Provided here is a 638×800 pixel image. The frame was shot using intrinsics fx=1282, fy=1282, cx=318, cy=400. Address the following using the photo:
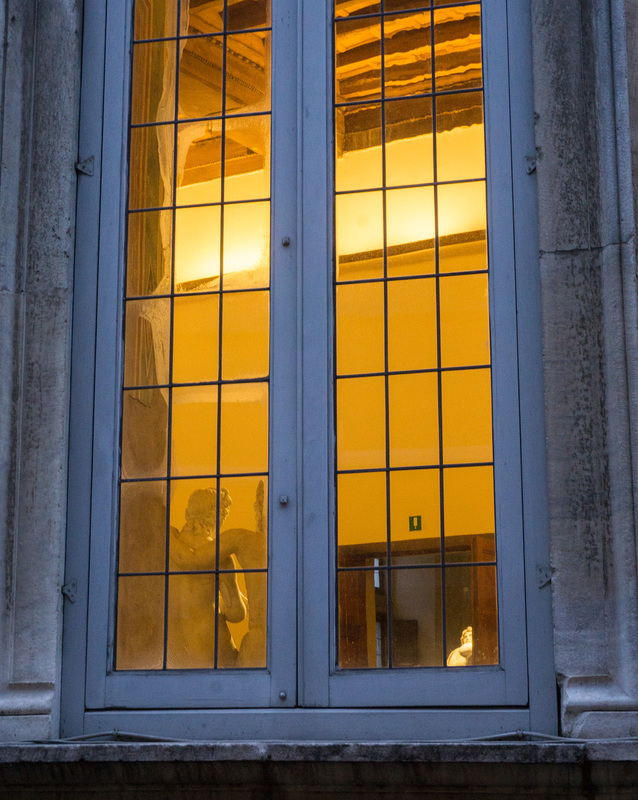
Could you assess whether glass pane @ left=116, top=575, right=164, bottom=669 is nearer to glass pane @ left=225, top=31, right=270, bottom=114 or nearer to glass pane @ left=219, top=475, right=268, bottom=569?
glass pane @ left=219, top=475, right=268, bottom=569

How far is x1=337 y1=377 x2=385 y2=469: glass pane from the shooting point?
4.31m

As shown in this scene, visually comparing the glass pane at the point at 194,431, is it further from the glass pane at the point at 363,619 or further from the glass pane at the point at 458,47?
the glass pane at the point at 458,47

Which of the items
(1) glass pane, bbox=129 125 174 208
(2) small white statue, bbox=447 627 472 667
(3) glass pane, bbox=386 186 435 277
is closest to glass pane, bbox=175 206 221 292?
(1) glass pane, bbox=129 125 174 208

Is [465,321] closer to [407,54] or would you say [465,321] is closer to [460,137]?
[460,137]

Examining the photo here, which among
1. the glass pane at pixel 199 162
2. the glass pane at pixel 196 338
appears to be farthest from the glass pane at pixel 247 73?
the glass pane at pixel 196 338

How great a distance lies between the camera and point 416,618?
4141mm

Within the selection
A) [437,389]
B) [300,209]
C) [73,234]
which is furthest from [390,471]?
[73,234]

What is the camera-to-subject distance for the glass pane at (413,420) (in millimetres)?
4273

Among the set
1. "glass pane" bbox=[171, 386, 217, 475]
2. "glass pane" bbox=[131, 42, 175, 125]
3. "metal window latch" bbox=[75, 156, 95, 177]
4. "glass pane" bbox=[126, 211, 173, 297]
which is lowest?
"glass pane" bbox=[171, 386, 217, 475]

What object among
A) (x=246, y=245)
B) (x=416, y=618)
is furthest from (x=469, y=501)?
(x=246, y=245)

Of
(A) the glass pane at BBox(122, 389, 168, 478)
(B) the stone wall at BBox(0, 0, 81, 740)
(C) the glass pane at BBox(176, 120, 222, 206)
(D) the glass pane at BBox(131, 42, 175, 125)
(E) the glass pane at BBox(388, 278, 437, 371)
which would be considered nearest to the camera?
(B) the stone wall at BBox(0, 0, 81, 740)

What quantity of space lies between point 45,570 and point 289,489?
2.84ft

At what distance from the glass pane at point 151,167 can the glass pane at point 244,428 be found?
0.78 metres

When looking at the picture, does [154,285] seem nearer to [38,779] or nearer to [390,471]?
[390,471]
